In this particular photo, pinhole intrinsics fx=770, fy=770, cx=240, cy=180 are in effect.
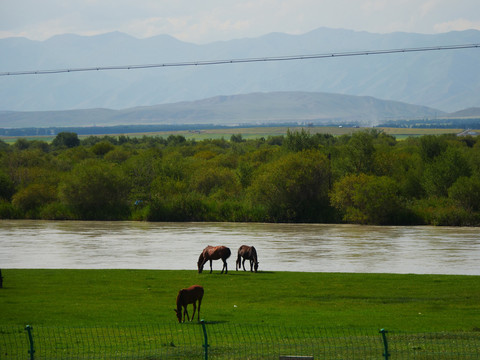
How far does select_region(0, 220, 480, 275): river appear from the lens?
35.9 meters

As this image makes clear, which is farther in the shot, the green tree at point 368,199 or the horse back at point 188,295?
the green tree at point 368,199

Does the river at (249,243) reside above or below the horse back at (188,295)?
below

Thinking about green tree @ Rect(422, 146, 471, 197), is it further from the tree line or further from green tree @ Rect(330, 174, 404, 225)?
green tree @ Rect(330, 174, 404, 225)

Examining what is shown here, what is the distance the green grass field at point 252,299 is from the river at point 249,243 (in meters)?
5.80

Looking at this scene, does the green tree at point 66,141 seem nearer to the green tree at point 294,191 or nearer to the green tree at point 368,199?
the green tree at point 294,191

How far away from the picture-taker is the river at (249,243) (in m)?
35.9

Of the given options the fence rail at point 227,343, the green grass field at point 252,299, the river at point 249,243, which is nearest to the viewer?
the fence rail at point 227,343

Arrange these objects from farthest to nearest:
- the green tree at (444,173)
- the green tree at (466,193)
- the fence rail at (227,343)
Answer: the green tree at (444,173), the green tree at (466,193), the fence rail at (227,343)

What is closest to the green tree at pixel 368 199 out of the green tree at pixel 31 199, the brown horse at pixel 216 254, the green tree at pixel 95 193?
the green tree at pixel 95 193

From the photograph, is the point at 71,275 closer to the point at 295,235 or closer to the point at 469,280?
the point at 469,280

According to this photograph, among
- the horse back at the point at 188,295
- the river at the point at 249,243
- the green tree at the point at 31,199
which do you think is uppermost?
the horse back at the point at 188,295

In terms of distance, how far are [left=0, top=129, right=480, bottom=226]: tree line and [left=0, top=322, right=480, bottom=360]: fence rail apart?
38.8m

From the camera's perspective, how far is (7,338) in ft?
55.6

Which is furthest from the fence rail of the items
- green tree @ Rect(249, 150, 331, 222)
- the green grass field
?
green tree @ Rect(249, 150, 331, 222)
